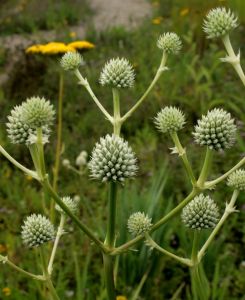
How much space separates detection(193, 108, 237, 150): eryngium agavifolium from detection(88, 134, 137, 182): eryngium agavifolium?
0.63ft

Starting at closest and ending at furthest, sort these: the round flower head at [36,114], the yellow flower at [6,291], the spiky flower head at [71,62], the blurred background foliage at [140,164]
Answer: the round flower head at [36,114] → the spiky flower head at [71,62] → the yellow flower at [6,291] → the blurred background foliage at [140,164]

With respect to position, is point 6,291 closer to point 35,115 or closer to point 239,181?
point 239,181

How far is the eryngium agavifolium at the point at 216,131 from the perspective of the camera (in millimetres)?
1384

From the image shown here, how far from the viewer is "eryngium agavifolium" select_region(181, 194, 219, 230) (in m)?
1.65

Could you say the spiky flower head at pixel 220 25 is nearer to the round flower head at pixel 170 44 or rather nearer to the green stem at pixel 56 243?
the round flower head at pixel 170 44

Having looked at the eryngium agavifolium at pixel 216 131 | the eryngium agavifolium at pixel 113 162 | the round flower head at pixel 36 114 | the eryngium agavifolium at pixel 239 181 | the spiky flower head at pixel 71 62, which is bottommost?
the eryngium agavifolium at pixel 239 181

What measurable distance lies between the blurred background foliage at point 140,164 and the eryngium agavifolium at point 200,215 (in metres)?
0.77

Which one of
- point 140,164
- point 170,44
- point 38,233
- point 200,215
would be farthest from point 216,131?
point 140,164

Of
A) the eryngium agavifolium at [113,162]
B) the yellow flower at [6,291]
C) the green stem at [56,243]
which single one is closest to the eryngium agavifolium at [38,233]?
the green stem at [56,243]

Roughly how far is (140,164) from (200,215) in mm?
→ 2184

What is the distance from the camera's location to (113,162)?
1.33 meters

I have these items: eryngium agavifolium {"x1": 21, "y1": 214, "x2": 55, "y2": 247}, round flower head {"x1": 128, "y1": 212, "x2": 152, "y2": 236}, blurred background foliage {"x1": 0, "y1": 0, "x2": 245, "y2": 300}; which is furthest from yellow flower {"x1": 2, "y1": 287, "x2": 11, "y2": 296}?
round flower head {"x1": 128, "y1": 212, "x2": 152, "y2": 236}

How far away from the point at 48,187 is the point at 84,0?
29.2ft

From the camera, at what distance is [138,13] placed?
9289mm
